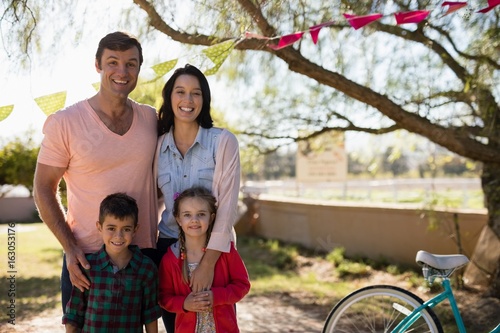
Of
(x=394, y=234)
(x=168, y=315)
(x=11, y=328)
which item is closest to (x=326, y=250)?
(x=394, y=234)

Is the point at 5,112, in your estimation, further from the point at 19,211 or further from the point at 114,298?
the point at 19,211

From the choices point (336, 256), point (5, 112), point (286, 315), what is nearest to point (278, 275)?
point (336, 256)

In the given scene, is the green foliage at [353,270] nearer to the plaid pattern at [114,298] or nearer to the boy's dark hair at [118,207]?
the plaid pattern at [114,298]

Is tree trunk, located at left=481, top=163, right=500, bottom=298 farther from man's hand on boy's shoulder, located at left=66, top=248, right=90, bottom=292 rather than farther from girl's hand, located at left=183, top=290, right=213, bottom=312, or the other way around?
man's hand on boy's shoulder, located at left=66, top=248, right=90, bottom=292

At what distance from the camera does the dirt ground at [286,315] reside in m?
4.89

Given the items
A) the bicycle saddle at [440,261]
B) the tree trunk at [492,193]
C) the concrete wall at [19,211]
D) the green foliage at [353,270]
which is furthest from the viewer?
the concrete wall at [19,211]

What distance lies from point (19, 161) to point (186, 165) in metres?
6.09

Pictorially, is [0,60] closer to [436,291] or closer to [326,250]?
[436,291]

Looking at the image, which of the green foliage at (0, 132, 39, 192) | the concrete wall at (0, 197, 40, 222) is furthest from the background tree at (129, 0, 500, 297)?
the concrete wall at (0, 197, 40, 222)

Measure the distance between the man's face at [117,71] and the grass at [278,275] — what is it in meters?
3.22

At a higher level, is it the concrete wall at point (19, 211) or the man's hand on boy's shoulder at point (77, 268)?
the man's hand on boy's shoulder at point (77, 268)

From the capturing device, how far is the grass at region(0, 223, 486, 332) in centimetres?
623

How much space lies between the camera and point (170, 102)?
2.71 metres

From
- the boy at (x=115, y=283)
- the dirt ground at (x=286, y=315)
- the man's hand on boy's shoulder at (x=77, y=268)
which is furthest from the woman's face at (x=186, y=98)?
the dirt ground at (x=286, y=315)
